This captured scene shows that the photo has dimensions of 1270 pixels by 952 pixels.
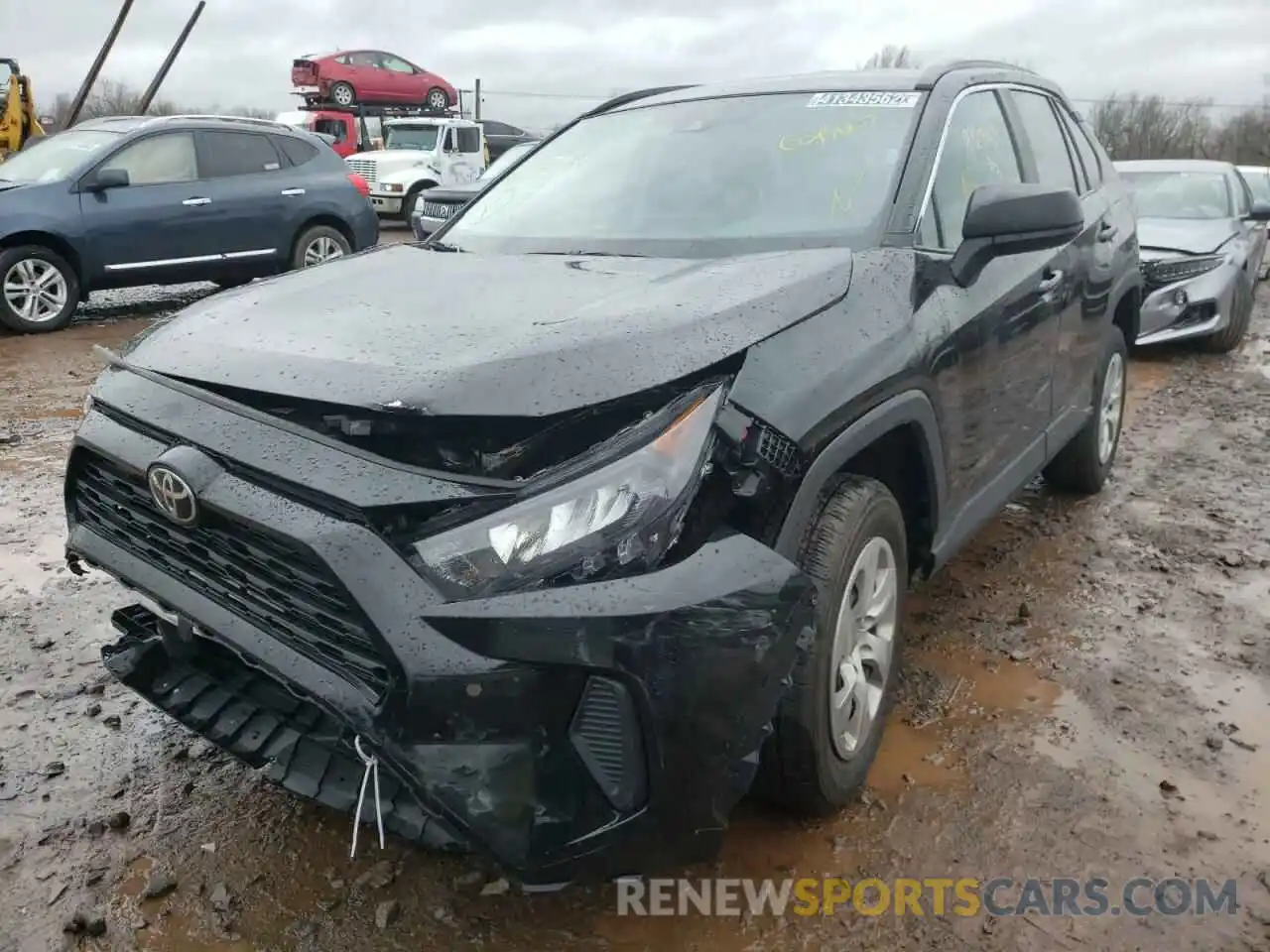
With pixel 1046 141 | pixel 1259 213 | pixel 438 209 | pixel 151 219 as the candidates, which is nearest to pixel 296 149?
pixel 151 219

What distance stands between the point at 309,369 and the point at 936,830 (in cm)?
180

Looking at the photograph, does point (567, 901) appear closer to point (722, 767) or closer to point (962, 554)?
point (722, 767)

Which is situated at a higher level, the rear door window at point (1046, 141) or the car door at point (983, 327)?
the rear door window at point (1046, 141)

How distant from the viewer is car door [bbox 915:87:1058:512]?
2.76 meters

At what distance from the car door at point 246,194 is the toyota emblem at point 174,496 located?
8.05m

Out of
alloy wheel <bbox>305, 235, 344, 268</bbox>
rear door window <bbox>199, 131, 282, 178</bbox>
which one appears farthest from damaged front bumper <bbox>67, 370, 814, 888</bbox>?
alloy wheel <bbox>305, 235, 344, 268</bbox>

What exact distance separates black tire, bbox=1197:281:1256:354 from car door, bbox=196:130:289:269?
8.20 meters

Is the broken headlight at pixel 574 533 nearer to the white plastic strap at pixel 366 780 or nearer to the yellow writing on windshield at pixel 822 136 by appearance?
the white plastic strap at pixel 366 780

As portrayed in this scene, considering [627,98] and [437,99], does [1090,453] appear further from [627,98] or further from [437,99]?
[437,99]

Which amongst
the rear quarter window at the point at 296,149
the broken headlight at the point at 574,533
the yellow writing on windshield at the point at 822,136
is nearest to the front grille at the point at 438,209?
the yellow writing on windshield at the point at 822,136

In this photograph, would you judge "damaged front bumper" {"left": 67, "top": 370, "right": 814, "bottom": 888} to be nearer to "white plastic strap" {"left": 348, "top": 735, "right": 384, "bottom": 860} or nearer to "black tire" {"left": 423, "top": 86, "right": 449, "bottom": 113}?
"white plastic strap" {"left": 348, "top": 735, "right": 384, "bottom": 860}

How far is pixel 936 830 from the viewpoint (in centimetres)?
250

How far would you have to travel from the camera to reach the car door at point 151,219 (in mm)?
8531

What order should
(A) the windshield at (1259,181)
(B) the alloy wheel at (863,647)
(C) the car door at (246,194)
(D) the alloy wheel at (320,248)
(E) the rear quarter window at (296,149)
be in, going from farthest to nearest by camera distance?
(A) the windshield at (1259,181) → (D) the alloy wheel at (320,248) → (E) the rear quarter window at (296,149) → (C) the car door at (246,194) → (B) the alloy wheel at (863,647)
